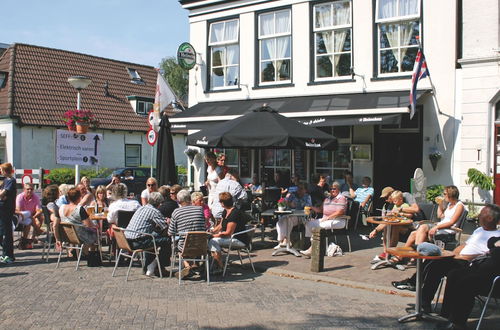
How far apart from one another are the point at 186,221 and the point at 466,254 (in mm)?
3816

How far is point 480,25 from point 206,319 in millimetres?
9292

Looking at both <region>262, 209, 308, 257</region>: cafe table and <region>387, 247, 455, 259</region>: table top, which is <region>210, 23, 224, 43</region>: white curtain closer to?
<region>262, 209, 308, 257</region>: cafe table

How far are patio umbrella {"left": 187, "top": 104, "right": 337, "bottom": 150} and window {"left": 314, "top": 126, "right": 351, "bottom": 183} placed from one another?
11.5 ft

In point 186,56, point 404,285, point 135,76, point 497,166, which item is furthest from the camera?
point 135,76

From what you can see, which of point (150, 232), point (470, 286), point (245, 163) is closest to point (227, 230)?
point (150, 232)

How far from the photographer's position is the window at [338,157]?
13.8 meters

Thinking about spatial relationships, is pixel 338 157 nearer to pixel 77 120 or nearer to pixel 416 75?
pixel 416 75

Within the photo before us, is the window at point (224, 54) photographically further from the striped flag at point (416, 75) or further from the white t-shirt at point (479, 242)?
the white t-shirt at point (479, 242)

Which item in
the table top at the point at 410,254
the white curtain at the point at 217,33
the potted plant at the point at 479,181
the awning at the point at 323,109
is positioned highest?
the white curtain at the point at 217,33

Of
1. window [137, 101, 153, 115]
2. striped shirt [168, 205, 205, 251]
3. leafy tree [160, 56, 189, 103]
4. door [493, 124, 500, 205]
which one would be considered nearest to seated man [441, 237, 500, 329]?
striped shirt [168, 205, 205, 251]

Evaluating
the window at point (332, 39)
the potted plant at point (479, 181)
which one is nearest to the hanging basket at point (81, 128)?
the window at point (332, 39)

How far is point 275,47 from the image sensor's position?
1473 centimetres

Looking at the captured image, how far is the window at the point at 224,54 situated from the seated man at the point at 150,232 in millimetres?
8391

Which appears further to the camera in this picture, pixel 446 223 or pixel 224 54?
pixel 224 54
